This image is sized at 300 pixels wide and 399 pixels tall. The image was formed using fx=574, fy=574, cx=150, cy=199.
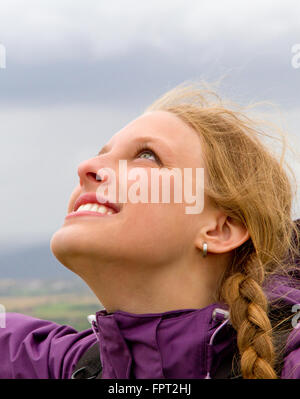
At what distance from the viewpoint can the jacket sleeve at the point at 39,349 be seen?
10.8 feet

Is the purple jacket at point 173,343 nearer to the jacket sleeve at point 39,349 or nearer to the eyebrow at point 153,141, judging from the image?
the jacket sleeve at point 39,349


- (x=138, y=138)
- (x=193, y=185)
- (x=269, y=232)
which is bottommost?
(x=269, y=232)

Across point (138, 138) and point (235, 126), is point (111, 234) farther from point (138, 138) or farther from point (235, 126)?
point (235, 126)

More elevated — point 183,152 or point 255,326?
point 183,152

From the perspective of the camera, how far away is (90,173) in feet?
9.97

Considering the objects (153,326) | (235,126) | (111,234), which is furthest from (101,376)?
(235,126)

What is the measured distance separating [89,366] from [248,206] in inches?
47.9

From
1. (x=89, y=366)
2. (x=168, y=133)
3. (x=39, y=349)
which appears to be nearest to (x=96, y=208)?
(x=168, y=133)

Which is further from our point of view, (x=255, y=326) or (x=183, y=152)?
(x=183, y=152)

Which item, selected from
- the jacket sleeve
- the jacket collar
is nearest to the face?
the jacket collar

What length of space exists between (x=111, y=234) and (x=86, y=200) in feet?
1.00

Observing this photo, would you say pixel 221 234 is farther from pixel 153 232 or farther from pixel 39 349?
pixel 39 349
